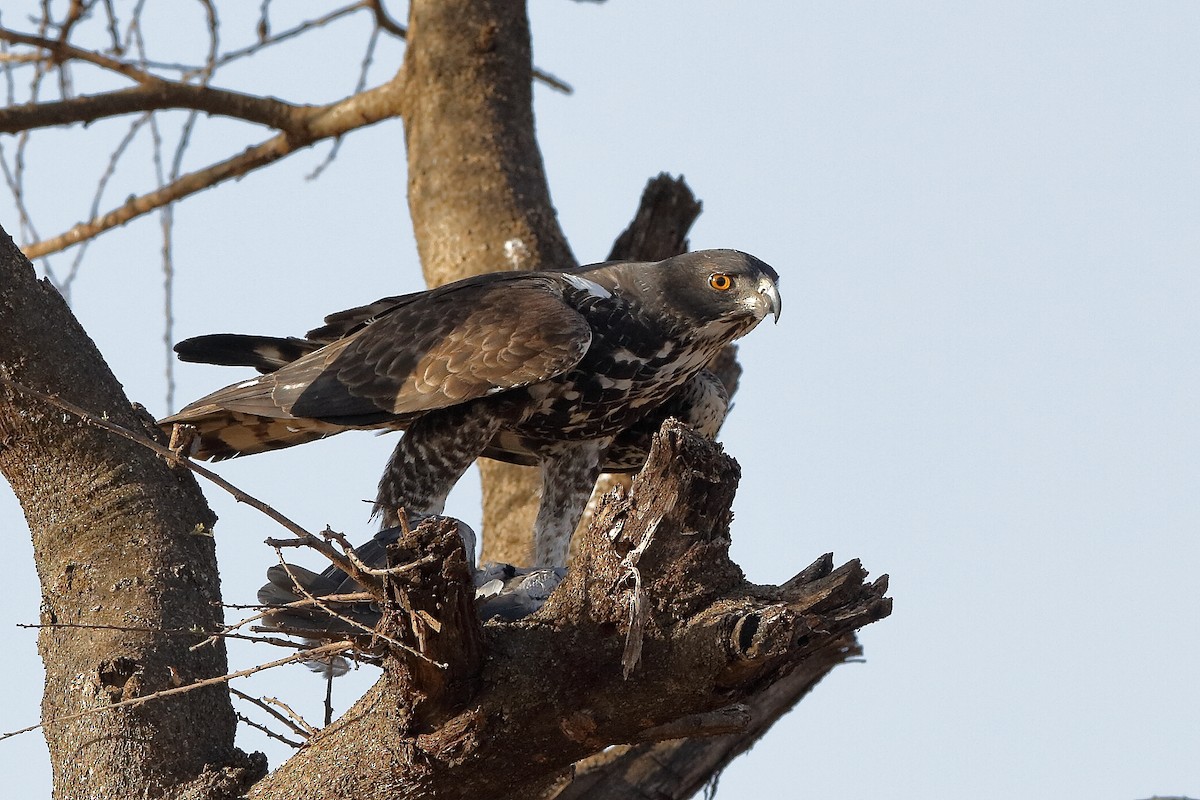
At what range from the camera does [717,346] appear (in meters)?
5.30

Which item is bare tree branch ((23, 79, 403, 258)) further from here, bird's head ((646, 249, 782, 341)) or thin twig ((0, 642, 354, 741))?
thin twig ((0, 642, 354, 741))

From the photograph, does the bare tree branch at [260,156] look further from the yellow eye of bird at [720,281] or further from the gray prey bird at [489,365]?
the yellow eye of bird at [720,281]

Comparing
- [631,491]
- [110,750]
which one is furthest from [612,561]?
[110,750]

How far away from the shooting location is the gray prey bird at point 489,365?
190 inches

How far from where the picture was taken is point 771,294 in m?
5.09

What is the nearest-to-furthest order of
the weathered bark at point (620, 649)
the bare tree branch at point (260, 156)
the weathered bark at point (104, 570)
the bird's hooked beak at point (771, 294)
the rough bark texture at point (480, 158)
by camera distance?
the weathered bark at point (620, 649)
the weathered bark at point (104, 570)
the bird's hooked beak at point (771, 294)
the rough bark texture at point (480, 158)
the bare tree branch at point (260, 156)

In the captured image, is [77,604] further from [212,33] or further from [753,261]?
[212,33]

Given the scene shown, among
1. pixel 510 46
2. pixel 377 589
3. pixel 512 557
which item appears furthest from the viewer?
pixel 510 46

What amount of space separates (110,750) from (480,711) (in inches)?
46.2

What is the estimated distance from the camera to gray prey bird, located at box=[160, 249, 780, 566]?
484 cm

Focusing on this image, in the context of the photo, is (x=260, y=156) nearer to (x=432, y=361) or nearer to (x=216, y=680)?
(x=432, y=361)

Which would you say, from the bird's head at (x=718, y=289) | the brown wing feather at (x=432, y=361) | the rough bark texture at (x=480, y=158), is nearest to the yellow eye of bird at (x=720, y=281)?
the bird's head at (x=718, y=289)

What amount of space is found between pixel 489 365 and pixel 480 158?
223cm

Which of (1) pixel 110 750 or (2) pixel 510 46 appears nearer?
(1) pixel 110 750
